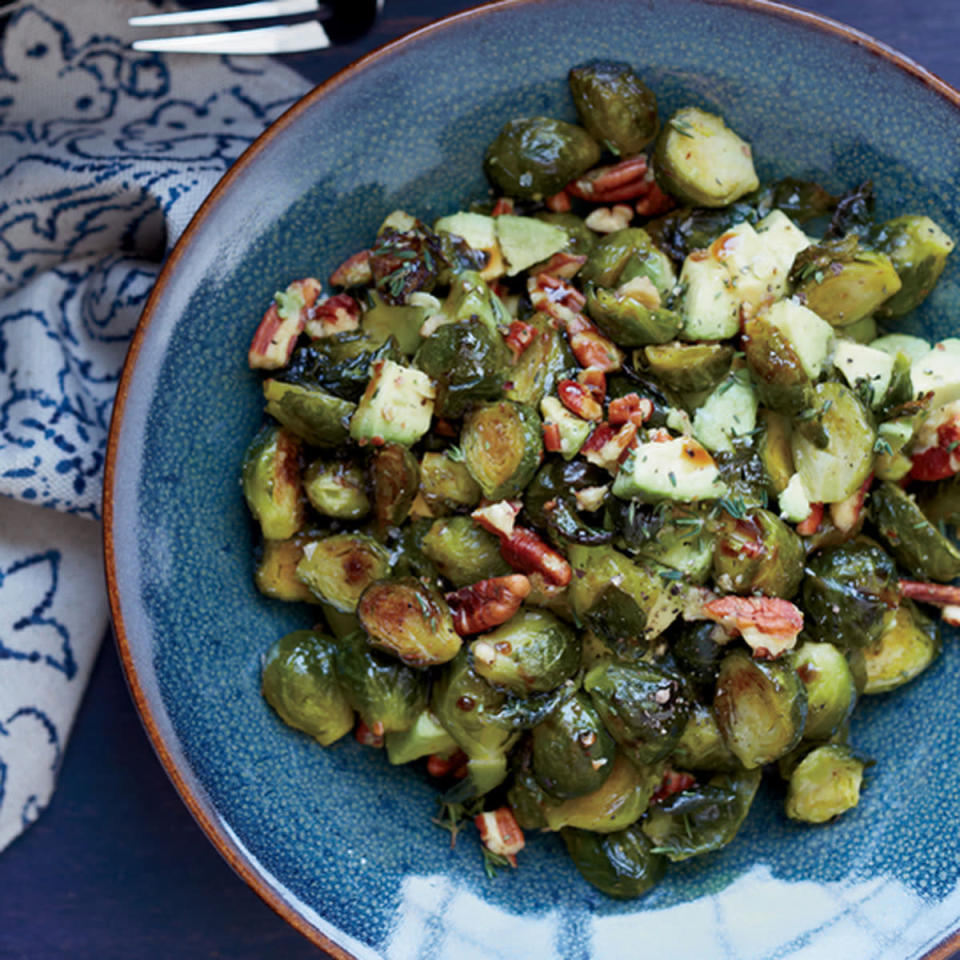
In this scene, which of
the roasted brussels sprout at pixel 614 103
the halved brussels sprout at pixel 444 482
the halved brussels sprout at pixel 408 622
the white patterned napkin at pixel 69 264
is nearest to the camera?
the halved brussels sprout at pixel 408 622

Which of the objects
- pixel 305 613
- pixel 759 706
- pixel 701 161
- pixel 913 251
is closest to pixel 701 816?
pixel 759 706

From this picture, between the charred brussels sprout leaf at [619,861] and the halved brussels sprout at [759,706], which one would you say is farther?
the charred brussels sprout leaf at [619,861]

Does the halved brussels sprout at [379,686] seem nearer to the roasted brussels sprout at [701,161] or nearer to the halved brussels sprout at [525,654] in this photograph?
the halved brussels sprout at [525,654]

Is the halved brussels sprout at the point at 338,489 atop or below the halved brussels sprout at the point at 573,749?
atop

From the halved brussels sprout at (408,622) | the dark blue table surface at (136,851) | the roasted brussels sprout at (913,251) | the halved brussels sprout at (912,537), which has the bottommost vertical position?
the dark blue table surface at (136,851)

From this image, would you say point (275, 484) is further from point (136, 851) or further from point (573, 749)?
point (136, 851)

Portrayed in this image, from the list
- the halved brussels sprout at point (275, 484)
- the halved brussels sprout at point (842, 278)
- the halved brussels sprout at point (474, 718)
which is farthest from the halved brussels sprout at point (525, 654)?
the halved brussels sprout at point (842, 278)

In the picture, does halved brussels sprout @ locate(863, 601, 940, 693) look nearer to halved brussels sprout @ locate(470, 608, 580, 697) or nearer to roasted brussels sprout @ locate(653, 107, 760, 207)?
halved brussels sprout @ locate(470, 608, 580, 697)

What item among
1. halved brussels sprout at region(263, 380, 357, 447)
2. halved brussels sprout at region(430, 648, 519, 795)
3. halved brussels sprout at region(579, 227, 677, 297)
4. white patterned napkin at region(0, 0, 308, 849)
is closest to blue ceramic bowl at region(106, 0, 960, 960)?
halved brussels sprout at region(263, 380, 357, 447)

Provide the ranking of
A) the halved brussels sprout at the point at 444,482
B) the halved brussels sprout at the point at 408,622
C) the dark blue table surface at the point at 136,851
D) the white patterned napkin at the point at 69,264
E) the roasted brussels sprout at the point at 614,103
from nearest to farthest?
the halved brussels sprout at the point at 408,622
the halved brussels sprout at the point at 444,482
the roasted brussels sprout at the point at 614,103
the white patterned napkin at the point at 69,264
the dark blue table surface at the point at 136,851
